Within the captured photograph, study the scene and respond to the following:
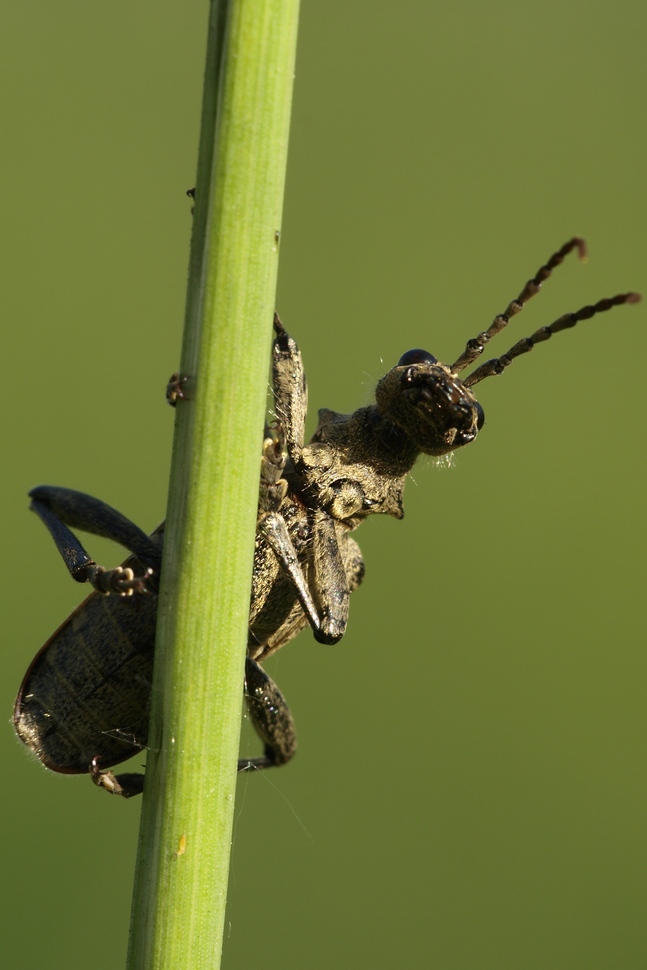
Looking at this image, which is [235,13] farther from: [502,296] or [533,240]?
[533,240]

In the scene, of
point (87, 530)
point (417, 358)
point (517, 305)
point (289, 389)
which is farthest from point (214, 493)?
point (417, 358)

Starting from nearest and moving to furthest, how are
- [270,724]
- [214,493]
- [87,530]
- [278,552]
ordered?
[214,493] → [278,552] → [87,530] → [270,724]

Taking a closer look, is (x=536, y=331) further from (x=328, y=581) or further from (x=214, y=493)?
(x=214, y=493)

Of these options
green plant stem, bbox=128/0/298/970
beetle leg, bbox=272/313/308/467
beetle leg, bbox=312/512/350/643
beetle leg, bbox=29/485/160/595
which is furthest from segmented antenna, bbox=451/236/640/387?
beetle leg, bbox=29/485/160/595

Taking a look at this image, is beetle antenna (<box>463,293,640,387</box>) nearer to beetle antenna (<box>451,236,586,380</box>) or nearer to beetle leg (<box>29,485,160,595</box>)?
beetle antenna (<box>451,236,586,380</box>)

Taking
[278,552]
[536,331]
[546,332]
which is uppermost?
[536,331]

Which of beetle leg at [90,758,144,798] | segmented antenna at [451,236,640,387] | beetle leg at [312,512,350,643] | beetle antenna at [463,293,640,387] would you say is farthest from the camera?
beetle leg at [312,512,350,643]

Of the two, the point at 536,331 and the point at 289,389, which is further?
the point at 289,389
